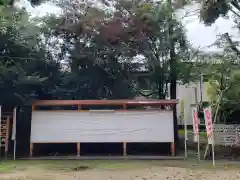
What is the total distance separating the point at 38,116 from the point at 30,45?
2.74 metres

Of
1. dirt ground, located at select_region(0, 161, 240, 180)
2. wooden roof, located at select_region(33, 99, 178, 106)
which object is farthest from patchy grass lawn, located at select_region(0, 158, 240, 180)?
wooden roof, located at select_region(33, 99, 178, 106)

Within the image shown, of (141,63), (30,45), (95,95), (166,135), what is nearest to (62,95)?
(95,95)

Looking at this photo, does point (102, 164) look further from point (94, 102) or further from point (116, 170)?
point (94, 102)

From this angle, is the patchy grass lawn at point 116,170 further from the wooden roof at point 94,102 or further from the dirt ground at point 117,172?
the wooden roof at point 94,102

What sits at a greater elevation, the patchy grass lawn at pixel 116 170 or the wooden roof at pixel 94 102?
the wooden roof at pixel 94 102

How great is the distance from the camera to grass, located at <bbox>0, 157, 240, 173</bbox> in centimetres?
987

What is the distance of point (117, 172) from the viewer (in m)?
9.03

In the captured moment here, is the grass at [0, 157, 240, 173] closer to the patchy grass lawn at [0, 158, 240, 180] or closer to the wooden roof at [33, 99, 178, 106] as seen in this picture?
the patchy grass lawn at [0, 158, 240, 180]

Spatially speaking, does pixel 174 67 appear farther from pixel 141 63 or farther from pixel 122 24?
pixel 122 24

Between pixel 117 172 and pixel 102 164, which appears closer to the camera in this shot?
pixel 117 172

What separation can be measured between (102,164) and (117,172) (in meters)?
1.60

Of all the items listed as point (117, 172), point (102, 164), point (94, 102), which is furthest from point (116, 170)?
point (94, 102)

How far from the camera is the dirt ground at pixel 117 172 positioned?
27.1 ft

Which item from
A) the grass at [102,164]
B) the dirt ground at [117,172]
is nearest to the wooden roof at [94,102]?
the grass at [102,164]
